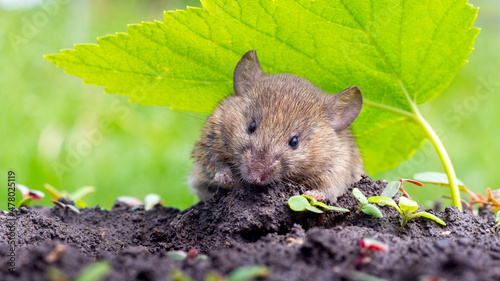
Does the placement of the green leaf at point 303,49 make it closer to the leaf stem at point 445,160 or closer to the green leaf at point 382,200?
the leaf stem at point 445,160

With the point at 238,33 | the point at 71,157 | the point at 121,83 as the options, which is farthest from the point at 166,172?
the point at 238,33

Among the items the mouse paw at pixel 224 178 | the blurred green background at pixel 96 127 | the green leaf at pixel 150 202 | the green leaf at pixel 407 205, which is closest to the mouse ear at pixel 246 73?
the mouse paw at pixel 224 178

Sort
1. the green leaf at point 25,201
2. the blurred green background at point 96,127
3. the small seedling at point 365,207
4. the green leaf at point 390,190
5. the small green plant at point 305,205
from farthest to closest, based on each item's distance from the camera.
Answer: the blurred green background at point 96,127, the green leaf at point 25,201, the green leaf at point 390,190, the small seedling at point 365,207, the small green plant at point 305,205

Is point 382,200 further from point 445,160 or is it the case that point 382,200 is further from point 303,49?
point 303,49

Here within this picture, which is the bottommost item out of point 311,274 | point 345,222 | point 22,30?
point 311,274

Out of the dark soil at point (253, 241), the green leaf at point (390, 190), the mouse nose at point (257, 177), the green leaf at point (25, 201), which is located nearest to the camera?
the dark soil at point (253, 241)

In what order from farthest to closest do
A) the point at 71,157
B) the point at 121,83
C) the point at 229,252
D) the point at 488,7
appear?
the point at 488,7 < the point at 71,157 < the point at 121,83 < the point at 229,252

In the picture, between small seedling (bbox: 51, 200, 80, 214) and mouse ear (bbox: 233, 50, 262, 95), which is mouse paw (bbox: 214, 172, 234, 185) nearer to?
mouse ear (bbox: 233, 50, 262, 95)

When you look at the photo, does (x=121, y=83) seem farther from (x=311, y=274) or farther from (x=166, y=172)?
(x=166, y=172)
